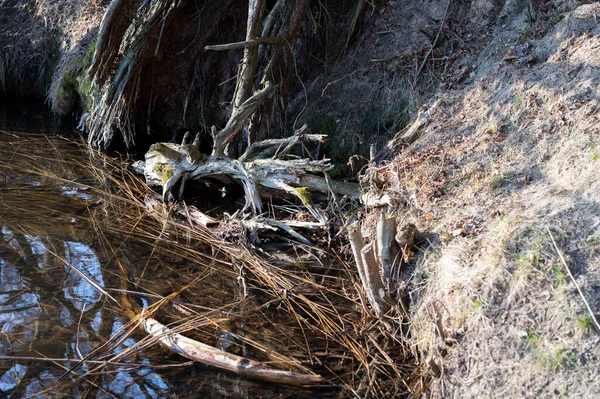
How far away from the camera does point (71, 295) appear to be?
470cm

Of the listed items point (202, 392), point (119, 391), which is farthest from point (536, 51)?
point (119, 391)

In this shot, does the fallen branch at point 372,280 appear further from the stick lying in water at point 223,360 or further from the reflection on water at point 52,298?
the reflection on water at point 52,298

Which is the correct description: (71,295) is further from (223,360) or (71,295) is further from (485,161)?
(485,161)

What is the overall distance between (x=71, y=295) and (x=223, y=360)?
1538mm

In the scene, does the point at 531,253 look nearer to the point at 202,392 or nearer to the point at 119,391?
the point at 202,392

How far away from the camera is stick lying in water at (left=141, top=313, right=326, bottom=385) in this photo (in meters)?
3.83

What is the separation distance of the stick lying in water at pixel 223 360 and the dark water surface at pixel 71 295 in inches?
2.3

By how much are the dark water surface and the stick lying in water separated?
59 millimetres

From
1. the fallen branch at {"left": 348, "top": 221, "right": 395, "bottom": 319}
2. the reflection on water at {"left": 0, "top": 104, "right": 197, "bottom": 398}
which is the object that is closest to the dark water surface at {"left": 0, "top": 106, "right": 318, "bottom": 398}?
the reflection on water at {"left": 0, "top": 104, "right": 197, "bottom": 398}

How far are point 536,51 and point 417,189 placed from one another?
1.97 metres

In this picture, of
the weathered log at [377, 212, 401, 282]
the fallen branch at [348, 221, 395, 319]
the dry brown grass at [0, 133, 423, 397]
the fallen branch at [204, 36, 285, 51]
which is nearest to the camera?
the dry brown grass at [0, 133, 423, 397]

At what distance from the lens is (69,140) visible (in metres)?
8.98

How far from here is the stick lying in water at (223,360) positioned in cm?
383

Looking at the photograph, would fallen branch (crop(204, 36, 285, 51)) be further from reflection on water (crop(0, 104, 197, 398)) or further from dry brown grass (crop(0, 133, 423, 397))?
reflection on water (crop(0, 104, 197, 398))
